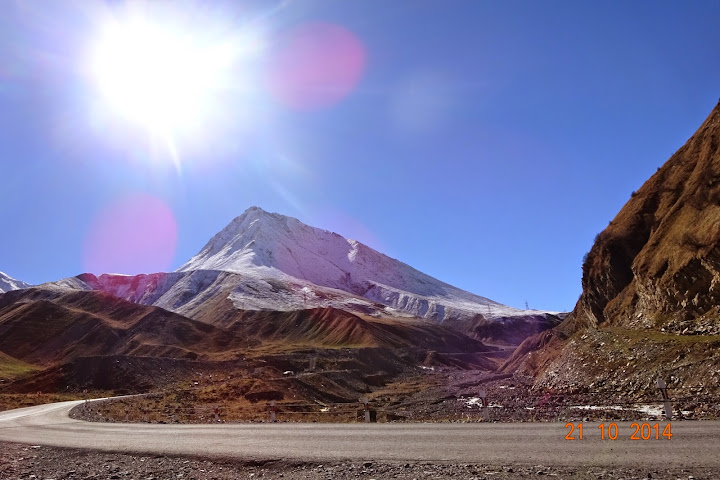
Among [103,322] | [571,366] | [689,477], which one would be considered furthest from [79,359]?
[689,477]

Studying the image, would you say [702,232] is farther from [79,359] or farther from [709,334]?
[79,359]

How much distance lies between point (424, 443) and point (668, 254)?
35.0 m

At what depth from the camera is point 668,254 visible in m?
40.0

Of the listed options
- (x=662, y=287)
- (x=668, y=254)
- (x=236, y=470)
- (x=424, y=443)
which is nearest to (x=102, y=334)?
(x=662, y=287)

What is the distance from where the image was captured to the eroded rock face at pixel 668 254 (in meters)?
34.4

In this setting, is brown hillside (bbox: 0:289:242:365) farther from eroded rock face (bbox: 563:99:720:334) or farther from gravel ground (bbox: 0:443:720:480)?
gravel ground (bbox: 0:443:720:480)

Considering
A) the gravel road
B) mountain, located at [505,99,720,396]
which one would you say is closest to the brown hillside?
mountain, located at [505,99,720,396]

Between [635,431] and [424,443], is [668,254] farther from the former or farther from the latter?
[424,443]

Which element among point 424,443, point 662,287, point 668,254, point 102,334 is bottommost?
point 424,443

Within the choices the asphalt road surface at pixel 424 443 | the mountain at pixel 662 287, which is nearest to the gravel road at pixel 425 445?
the asphalt road surface at pixel 424 443

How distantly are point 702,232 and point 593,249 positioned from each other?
2487 cm

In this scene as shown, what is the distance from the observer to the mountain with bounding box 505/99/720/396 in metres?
31.1

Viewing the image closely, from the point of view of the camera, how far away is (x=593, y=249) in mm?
60562

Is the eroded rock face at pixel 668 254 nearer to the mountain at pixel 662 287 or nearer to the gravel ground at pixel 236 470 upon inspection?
the mountain at pixel 662 287
